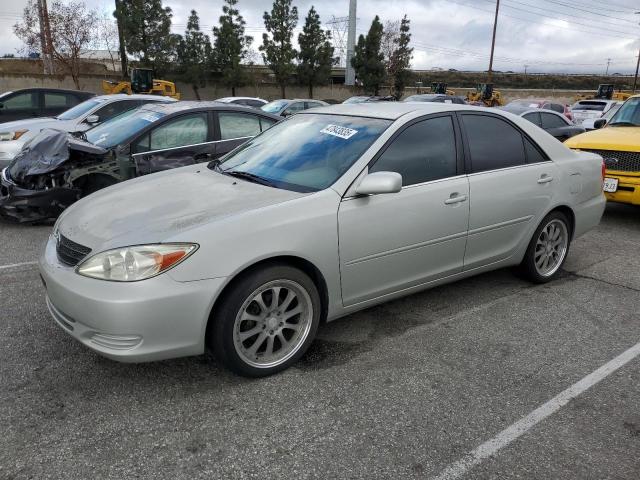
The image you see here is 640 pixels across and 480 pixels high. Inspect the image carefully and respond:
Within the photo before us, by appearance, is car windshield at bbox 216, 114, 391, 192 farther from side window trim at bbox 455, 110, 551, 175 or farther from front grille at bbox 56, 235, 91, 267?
front grille at bbox 56, 235, 91, 267

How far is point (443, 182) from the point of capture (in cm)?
362

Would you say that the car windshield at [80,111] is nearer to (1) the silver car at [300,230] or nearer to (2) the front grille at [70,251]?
(1) the silver car at [300,230]

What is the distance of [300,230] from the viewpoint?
115 inches

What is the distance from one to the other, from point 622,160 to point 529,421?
5216 mm

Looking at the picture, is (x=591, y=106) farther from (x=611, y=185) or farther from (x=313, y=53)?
(x=313, y=53)

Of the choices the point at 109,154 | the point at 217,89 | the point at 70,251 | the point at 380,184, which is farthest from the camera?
the point at 217,89

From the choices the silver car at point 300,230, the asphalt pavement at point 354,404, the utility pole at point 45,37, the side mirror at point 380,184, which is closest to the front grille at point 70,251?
the silver car at point 300,230

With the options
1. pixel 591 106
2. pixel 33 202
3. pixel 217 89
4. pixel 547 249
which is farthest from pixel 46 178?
pixel 217 89

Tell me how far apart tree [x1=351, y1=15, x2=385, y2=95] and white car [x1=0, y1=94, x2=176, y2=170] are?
37.2 meters

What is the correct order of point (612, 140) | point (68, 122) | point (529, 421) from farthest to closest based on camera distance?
point (68, 122) < point (612, 140) < point (529, 421)

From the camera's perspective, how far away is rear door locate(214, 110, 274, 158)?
6.57 meters

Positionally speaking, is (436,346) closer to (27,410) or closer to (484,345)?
(484,345)

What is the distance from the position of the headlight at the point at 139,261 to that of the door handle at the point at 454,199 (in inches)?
73.1

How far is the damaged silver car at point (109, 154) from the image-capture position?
5.76 meters
